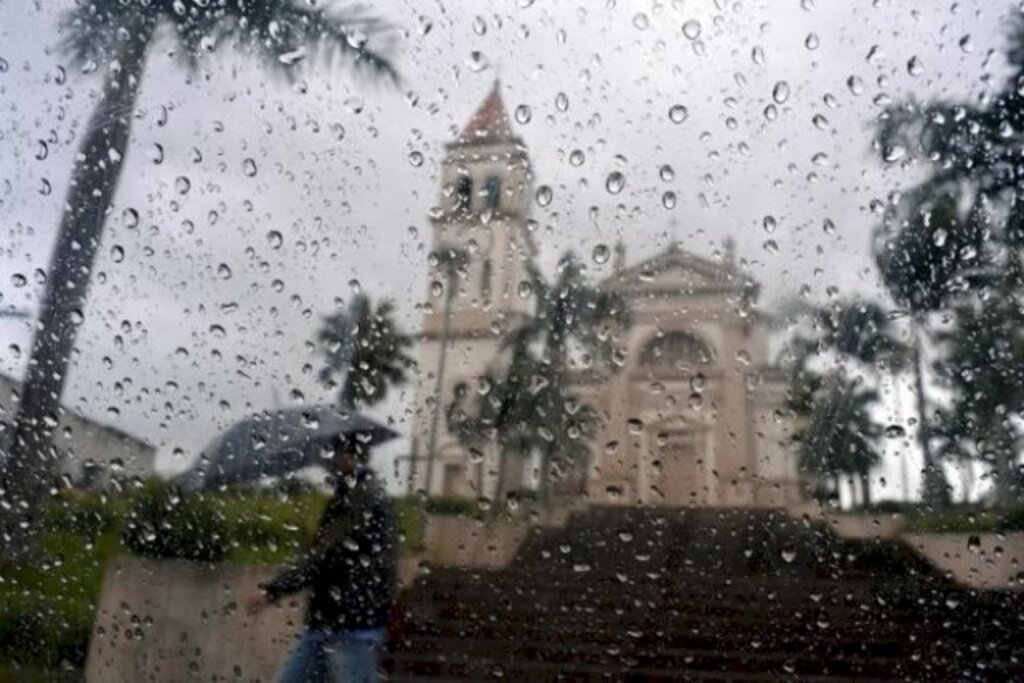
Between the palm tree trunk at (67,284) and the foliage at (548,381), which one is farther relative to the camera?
the palm tree trunk at (67,284)

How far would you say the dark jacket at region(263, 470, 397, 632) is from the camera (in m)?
1.26

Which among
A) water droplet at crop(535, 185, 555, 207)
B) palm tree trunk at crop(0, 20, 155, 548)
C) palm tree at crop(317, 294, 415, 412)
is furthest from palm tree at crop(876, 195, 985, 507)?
palm tree trunk at crop(0, 20, 155, 548)

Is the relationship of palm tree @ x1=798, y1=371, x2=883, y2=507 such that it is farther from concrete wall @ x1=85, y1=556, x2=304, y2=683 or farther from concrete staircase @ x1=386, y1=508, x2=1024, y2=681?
concrete wall @ x1=85, y1=556, x2=304, y2=683

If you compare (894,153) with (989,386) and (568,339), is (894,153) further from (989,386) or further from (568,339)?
(568,339)

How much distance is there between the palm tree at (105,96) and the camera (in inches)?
61.6

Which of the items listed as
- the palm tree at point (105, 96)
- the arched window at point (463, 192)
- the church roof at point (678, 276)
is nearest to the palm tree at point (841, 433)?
the church roof at point (678, 276)

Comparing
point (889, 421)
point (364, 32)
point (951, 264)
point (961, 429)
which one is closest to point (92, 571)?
point (364, 32)

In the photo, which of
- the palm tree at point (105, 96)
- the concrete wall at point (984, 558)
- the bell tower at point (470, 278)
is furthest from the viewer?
the palm tree at point (105, 96)

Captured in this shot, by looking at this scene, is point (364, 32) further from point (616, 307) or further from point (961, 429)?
point (961, 429)

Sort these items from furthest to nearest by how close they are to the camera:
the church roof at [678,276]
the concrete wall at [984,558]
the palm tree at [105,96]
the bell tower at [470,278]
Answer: the palm tree at [105,96], the church roof at [678,276], the bell tower at [470,278], the concrete wall at [984,558]

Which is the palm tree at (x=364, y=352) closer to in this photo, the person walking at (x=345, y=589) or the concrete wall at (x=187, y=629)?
the person walking at (x=345, y=589)

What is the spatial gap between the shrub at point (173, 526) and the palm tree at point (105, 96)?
214 millimetres

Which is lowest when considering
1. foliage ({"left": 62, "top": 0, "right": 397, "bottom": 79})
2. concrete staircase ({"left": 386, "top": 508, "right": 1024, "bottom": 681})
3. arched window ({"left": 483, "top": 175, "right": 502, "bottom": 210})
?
concrete staircase ({"left": 386, "top": 508, "right": 1024, "bottom": 681})

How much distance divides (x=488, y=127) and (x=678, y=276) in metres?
0.48
